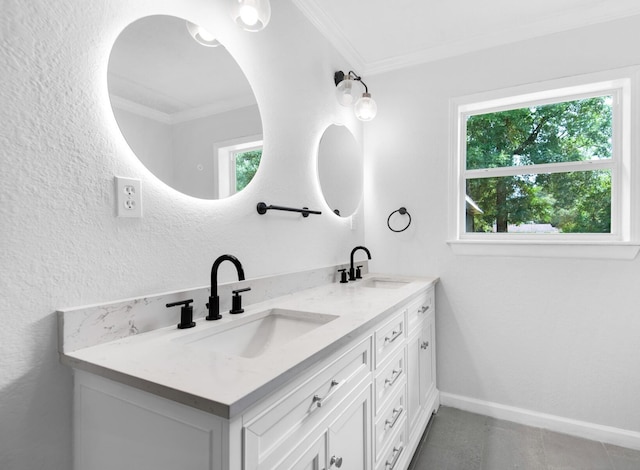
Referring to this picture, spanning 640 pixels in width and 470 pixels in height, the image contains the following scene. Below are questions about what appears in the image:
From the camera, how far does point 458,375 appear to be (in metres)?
2.35

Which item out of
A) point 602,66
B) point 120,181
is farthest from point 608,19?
point 120,181

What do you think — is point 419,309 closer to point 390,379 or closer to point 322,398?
point 390,379

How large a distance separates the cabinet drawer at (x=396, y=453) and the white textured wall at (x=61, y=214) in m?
1.06

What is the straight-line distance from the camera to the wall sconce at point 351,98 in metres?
2.11

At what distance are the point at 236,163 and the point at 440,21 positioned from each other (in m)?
1.64

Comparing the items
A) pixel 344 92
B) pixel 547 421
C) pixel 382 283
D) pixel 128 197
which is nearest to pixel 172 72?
pixel 128 197

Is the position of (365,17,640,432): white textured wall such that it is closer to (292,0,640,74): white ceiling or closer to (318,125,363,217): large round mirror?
(292,0,640,74): white ceiling

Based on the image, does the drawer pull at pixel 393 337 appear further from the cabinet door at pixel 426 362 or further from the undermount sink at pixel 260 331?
the cabinet door at pixel 426 362

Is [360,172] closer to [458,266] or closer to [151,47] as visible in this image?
[458,266]

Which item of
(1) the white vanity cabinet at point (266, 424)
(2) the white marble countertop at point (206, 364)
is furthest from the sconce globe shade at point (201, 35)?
(1) the white vanity cabinet at point (266, 424)

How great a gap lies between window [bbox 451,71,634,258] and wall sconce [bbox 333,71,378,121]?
25.1 inches

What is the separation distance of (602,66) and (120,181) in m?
2.58

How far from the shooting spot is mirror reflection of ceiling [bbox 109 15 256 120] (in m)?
1.07

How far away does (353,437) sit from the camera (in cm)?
116
